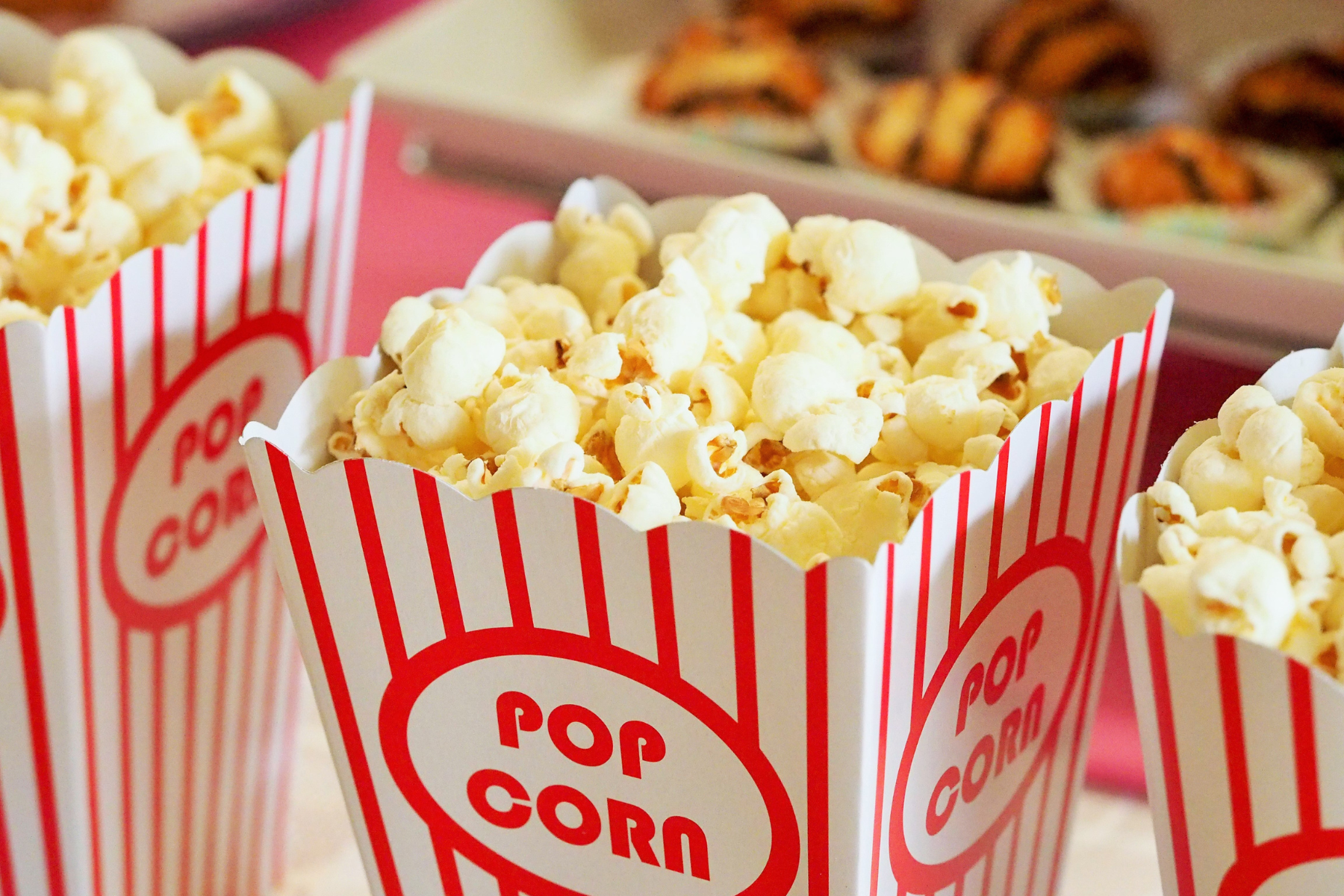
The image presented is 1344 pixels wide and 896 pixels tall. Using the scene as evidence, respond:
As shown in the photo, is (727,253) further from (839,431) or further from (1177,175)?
(1177,175)

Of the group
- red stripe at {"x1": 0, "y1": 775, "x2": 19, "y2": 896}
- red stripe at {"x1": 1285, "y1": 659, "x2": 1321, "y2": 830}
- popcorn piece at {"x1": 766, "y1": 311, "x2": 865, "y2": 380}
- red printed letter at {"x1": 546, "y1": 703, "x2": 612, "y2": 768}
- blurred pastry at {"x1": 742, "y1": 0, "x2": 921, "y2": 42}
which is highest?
popcorn piece at {"x1": 766, "y1": 311, "x2": 865, "y2": 380}

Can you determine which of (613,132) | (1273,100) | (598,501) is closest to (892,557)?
(598,501)

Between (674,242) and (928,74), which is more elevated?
(674,242)

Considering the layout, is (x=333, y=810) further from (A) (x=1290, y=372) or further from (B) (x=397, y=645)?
(A) (x=1290, y=372)

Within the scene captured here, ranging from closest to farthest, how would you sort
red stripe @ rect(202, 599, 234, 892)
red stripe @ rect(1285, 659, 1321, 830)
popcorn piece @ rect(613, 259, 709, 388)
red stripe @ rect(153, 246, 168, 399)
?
red stripe @ rect(1285, 659, 1321, 830)
popcorn piece @ rect(613, 259, 709, 388)
red stripe @ rect(153, 246, 168, 399)
red stripe @ rect(202, 599, 234, 892)

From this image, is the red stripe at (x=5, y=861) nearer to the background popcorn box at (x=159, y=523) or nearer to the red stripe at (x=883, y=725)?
the background popcorn box at (x=159, y=523)

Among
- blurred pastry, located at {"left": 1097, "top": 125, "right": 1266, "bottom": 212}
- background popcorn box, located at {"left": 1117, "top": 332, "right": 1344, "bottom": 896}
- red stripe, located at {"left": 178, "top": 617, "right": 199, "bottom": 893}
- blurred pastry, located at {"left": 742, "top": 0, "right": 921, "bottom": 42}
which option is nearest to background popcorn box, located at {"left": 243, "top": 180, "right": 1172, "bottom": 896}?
background popcorn box, located at {"left": 1117, "top": 332, "right": 1344, "bottom": 896}

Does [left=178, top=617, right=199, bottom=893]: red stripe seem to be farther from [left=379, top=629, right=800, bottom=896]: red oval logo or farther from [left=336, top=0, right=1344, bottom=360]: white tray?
[left=336, top=0, right=1344, bottom=360]: white tray
